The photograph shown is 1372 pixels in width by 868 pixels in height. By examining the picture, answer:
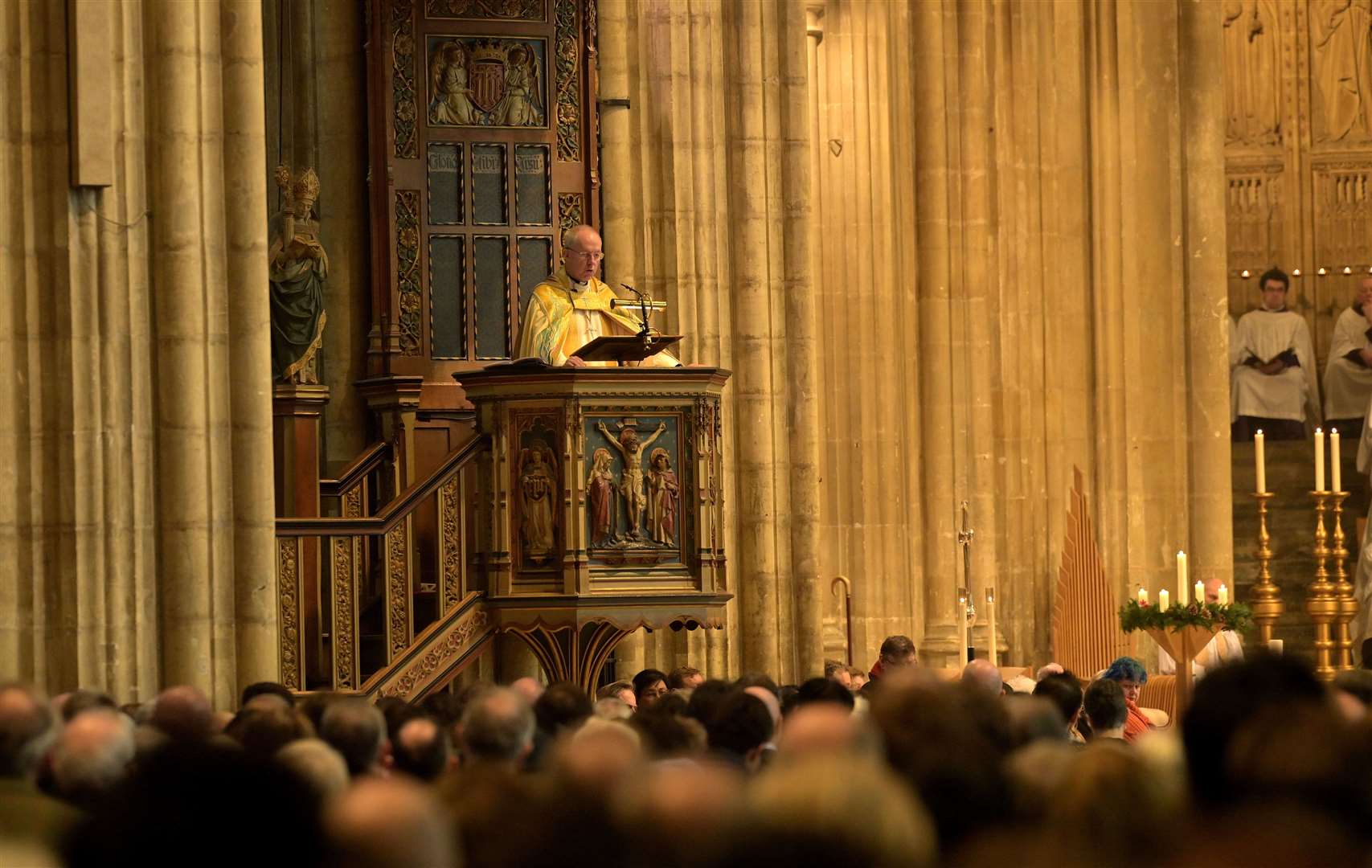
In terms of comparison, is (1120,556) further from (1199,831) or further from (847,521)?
(1199,831)

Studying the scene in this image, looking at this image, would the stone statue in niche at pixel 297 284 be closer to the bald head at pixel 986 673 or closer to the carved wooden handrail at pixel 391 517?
the carved wooden handrail at pixel 391 517

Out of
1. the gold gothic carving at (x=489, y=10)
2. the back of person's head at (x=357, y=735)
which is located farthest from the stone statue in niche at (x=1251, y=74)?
the back of person's head at (x=357, y=735)

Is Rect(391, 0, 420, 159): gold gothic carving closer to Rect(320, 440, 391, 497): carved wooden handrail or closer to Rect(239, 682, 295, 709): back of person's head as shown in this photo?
Rect(320, 440, 391, 497): carved wooden handrail

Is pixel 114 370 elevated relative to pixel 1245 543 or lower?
elevated

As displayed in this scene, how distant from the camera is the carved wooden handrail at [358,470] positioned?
14484 millimetres

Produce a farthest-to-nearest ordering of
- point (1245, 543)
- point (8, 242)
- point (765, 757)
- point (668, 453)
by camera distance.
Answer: point (1245, 543) → point (668, 453) → point (8, 242) → point (765, 757)

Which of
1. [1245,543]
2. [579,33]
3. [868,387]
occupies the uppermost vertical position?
[579,33]

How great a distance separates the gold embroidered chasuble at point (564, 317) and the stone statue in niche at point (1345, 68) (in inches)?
404

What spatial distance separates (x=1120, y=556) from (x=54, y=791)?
13.5 meters

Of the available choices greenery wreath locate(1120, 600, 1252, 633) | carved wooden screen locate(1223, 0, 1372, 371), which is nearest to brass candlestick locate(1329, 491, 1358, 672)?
greenery wreath locate(1120, 600, 1252, 633)

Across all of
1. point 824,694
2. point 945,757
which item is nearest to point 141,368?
point 824,694

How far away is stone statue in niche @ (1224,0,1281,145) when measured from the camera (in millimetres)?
21562

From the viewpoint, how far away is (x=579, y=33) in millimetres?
15516

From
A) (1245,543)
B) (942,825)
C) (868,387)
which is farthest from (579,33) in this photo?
(942,825)
